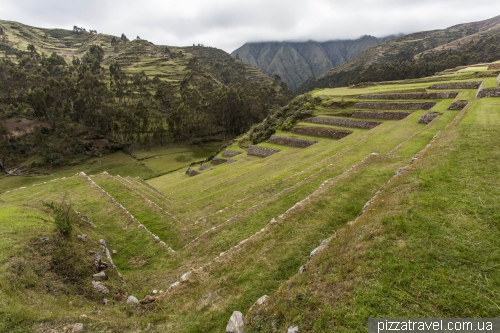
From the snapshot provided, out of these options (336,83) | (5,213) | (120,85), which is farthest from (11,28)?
(5,213)

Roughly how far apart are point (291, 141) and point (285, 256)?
25400mm

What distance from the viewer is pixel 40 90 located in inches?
→ 2485

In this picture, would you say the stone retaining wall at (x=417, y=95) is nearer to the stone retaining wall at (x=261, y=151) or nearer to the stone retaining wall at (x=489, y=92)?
the stone retaining wall at (x=489, y=92)

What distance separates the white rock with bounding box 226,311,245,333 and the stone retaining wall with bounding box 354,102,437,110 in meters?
32.5

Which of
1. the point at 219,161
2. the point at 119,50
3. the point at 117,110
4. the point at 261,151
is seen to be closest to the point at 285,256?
the point at 261,151

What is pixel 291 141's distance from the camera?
103 feet

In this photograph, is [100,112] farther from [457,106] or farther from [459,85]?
[459,85]

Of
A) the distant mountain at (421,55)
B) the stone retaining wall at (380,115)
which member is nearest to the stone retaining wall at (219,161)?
the stone retaining wall at (380,115)

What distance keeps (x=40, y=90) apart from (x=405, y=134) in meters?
82.1

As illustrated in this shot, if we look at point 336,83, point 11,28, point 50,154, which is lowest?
point 50,154

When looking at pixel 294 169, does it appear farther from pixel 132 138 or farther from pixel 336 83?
pixel 336 83

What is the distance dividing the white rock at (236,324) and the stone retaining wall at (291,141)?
2556cm

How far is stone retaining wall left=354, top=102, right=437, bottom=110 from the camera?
28270 millimetres

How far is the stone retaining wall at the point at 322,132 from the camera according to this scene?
28481 millimetres
